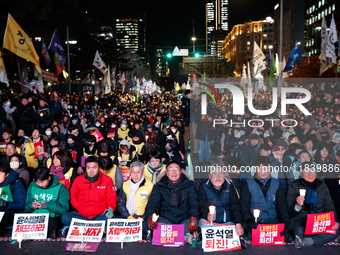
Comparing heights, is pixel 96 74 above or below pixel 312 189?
above

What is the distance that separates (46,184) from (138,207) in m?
1.69

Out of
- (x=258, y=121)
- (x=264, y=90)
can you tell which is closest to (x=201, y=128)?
(x=258, y=121)

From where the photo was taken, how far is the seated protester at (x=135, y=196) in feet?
18.9

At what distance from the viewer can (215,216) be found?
5.54m

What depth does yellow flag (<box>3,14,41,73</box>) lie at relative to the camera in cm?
1217

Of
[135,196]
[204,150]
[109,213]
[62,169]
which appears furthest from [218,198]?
[204,150]

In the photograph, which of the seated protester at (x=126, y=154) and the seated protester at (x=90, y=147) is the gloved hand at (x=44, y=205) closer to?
the seated protester at (x=126, y=154)

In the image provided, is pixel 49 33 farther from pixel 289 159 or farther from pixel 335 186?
pixel 335 186

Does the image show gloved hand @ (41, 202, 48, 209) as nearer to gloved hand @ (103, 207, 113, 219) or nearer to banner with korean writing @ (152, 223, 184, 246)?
gloved hand @ (103, 207, 113, 219)

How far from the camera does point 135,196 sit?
19.1 feet

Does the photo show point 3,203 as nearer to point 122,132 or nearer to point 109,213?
point 109,213

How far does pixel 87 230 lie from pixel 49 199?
91 centimetres

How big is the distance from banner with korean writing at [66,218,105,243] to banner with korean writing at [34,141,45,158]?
13.0ft

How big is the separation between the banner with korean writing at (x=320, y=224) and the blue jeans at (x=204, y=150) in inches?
263
